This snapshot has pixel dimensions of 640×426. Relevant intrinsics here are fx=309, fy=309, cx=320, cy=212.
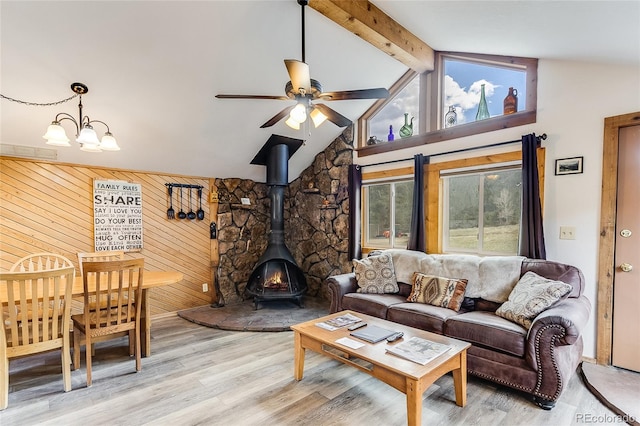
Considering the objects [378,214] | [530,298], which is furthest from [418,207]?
[530,298]

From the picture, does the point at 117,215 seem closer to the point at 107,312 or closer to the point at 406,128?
the point at 107,312

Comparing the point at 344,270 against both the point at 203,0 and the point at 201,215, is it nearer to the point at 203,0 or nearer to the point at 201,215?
the point at 201,215

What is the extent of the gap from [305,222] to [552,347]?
375 cm

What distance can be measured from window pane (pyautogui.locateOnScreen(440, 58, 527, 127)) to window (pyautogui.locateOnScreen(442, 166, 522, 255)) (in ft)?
2.30

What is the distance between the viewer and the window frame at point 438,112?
10.3 feet

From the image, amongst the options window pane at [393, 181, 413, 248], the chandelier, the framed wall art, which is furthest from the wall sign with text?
the framed wall art

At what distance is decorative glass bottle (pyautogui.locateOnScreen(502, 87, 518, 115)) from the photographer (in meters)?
3.25

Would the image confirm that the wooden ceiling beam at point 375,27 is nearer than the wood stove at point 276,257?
Yes

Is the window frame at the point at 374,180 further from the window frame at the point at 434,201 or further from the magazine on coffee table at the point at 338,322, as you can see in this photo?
the magazine on coffee table at the point at 338,322

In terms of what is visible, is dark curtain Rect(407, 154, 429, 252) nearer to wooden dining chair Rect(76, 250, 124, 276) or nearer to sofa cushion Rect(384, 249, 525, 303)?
sofa cushion Rect(384, 249, 525, 303)

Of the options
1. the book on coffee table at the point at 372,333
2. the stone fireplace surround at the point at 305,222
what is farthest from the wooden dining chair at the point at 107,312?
the stone fireplace surround at the point at 305,222

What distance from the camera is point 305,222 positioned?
5.31 metres

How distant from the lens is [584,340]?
283cm

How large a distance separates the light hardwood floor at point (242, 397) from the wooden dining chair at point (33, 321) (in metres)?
0.28
